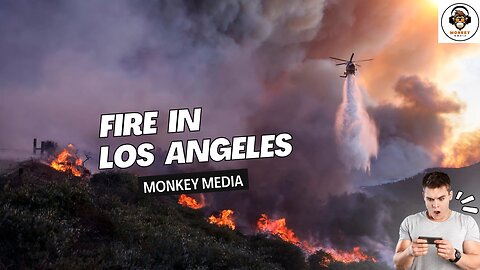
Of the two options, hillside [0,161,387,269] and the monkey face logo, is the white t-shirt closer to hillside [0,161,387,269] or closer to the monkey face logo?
hillside [0,161,387,269]

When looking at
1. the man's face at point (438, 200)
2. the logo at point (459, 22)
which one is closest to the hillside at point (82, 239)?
the man's face at point (438, 200)

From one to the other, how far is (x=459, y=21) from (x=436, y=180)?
65.4 ft

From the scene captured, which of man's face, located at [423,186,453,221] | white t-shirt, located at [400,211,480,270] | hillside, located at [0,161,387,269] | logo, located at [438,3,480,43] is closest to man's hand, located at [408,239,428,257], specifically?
white t-shirt, located at [400,211,480,270]

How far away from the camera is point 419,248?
502 cm

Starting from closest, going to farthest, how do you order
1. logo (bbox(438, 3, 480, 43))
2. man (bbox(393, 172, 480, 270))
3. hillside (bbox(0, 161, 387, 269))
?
man (bbox(393, 172, 480, 270)) < hillside (bbox(0, 161, 387, 269)) < logo (bbox(438, 3, 480, 43))

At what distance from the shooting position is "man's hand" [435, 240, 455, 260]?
494 centimetres

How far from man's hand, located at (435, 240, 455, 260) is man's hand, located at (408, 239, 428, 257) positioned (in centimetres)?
13

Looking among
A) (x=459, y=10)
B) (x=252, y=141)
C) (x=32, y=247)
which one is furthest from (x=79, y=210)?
(x=459, y=10)

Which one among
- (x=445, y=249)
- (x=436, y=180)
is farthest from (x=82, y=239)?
(x=445, y=249)

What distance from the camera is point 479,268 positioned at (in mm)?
5273

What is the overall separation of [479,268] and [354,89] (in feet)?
183

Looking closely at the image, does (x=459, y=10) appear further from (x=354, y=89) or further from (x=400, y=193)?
(x=400, y=193)

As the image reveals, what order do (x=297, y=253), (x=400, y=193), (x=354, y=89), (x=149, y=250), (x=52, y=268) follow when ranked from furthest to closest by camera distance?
(x=400, y=193) < (x=354, y=89) < (x=297, y=253) < (x=149, y=250) < (x=52, y=268)

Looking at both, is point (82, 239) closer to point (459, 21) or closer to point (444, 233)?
point (444, 233)
